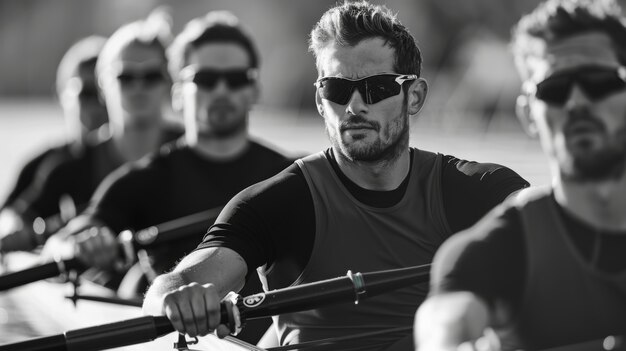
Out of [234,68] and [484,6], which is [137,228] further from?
[484,6]

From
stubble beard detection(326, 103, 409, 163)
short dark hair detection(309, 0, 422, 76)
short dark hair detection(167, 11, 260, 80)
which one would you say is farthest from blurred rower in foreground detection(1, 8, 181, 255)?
stubble beard detection(326, 103, 409, 163)

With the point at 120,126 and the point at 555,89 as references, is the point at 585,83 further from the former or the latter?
the point at 120,126

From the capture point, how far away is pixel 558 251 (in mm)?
2408

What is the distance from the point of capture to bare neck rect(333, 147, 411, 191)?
140 inches

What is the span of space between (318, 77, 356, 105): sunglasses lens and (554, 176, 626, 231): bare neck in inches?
47.6

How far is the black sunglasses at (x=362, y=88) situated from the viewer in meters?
3.54

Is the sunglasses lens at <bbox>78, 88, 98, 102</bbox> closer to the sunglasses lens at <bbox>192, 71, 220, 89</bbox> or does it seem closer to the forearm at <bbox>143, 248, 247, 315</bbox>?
the sunglasses lens at <bbox>192, 71, 220, 89</bbox>

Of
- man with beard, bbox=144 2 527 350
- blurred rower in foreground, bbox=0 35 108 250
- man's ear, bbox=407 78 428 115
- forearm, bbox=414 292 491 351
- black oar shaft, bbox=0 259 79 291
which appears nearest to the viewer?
forearm, bbox=414 292 491 351

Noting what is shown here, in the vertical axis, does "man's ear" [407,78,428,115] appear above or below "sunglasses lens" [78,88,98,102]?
below

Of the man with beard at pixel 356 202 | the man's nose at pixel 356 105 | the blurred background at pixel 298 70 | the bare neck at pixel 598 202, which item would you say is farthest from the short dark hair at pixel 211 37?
the blurred background at pixel 298 70

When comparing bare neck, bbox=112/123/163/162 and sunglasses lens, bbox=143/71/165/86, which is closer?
sunglasses lens, bbox=143/71/165/86

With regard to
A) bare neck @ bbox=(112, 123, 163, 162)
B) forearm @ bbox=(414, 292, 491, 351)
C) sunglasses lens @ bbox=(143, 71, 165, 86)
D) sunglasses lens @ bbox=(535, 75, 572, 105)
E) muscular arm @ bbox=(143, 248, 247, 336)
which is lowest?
forearm @ bbox=(414, 292, 491, 351)

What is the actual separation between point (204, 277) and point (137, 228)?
245 centimetres

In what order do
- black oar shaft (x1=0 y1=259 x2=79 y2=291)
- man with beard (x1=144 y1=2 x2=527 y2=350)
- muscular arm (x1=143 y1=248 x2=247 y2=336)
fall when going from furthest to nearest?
black oar shaft (x1=0 y1=259 x2=79 y2=291), man with beard (x1=144 y1=2 x2=527 y2=350), muscular arm (x1=143 y1=248 x2=247 y2=336)
